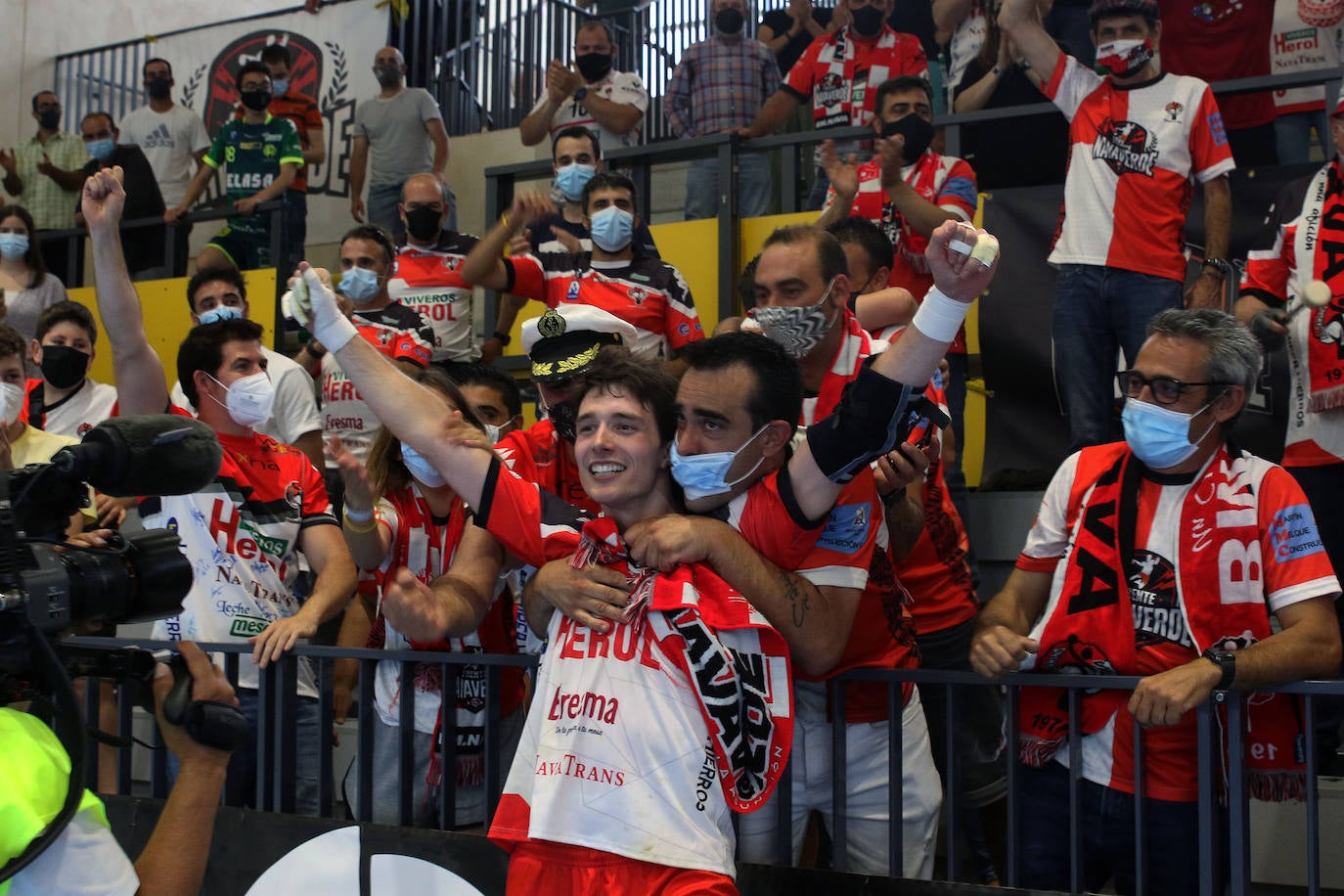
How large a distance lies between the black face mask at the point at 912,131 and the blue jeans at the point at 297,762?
3592 mm

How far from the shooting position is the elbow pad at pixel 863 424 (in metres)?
2.89

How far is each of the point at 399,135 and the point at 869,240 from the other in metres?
5.96

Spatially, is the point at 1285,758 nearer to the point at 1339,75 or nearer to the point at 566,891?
the point at 566,891

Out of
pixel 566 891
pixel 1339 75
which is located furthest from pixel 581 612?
pixel 1339 75

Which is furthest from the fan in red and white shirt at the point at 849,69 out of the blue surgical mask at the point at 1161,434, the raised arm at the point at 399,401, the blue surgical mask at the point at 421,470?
the raised arm at the point at 399,401

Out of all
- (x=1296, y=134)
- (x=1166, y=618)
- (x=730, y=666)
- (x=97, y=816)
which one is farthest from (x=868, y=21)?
(x=97, y=816)

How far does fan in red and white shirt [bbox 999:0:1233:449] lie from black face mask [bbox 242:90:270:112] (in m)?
5.87

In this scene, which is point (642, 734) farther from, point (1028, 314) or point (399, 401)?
point (1028, 314)

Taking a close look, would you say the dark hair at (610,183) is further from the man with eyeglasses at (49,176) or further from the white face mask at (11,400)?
the man with eyeglasses at (49,176)

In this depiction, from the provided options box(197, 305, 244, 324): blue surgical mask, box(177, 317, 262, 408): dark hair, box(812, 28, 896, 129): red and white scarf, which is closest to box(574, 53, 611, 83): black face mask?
box(812, 28, 896, 129): red and white scarf

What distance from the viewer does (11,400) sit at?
17.3 ft

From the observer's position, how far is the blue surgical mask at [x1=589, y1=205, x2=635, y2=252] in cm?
605

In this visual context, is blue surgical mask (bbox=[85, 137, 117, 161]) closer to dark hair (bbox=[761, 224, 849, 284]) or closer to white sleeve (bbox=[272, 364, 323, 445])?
white sleeve (bbox=[272, 364, 323, 445])

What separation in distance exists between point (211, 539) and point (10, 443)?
1365mm
